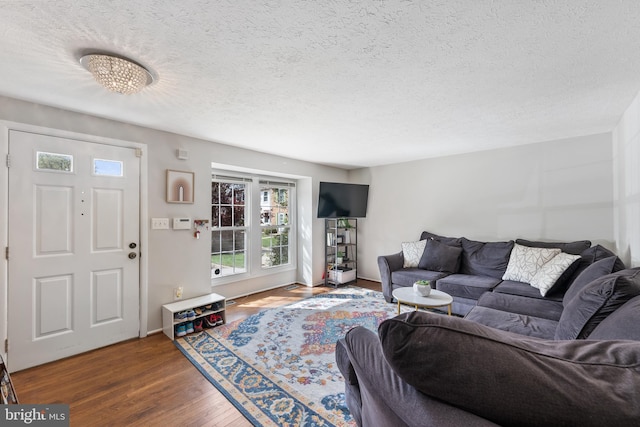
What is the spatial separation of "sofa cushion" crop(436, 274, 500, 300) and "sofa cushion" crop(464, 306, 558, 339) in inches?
34.3

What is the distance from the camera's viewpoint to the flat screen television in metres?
4.75

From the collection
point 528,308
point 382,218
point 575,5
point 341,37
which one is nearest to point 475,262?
point 528,308

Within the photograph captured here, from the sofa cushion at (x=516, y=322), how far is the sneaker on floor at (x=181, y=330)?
277 centimetres

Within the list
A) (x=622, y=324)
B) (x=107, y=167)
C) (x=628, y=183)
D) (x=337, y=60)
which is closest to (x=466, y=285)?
(x=628, y=183)

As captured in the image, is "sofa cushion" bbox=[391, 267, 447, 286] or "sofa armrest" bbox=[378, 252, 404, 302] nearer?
"sofa cushion" bbox=[391, 267, 447, 286]

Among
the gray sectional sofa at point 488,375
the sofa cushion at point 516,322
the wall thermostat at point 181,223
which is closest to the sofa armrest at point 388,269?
the sofa cushion at point 516,322

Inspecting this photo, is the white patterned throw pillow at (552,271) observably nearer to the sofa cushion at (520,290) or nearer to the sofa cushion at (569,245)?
the sofa cushion at (520,290)

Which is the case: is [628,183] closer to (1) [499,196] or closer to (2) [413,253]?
(1) [499,196]

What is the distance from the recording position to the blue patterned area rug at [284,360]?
1.81 m

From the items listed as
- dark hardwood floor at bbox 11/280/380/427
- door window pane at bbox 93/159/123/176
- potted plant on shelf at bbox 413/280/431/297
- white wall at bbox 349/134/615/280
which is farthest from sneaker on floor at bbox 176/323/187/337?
white wall at bbox 349/134/615/280

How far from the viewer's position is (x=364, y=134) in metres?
3.20

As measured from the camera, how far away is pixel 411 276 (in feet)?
12.4

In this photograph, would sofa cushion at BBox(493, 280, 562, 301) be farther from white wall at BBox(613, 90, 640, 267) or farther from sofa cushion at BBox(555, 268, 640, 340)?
sofa cushion at BBox(555, 268, 640, 340)

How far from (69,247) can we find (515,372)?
3293 mm
